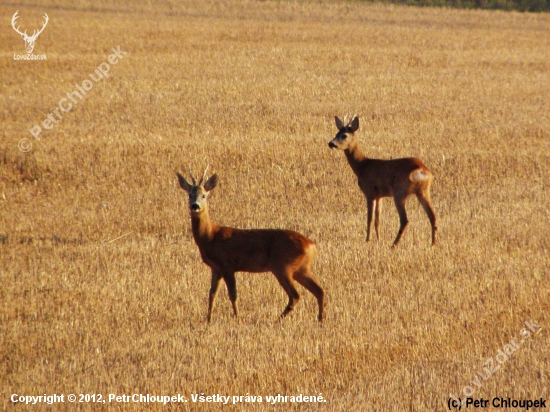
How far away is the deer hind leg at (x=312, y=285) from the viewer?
764cm

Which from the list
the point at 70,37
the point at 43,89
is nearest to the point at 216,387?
the point at 43,89

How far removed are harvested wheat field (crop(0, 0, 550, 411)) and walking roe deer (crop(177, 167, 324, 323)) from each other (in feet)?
1.16

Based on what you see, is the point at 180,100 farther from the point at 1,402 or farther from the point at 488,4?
the point at 488,4

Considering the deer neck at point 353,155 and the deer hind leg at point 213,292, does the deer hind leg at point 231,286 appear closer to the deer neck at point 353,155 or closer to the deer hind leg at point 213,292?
the deer hind leg at point 213,292

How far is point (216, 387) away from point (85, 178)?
902 centimetres

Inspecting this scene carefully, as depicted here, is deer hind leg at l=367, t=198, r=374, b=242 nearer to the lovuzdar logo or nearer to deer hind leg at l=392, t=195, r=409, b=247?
deer hind leg at l=392, t=195, r=409, b=247

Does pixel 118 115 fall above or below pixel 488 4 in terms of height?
below

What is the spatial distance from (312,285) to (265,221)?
4.33 meters

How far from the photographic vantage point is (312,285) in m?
7.75

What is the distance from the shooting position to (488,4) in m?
49.7

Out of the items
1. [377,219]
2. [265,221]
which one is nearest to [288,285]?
[377,219]

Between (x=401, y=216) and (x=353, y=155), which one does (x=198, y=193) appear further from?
(x=353, y=155)

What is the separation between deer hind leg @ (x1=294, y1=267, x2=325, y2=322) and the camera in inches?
301

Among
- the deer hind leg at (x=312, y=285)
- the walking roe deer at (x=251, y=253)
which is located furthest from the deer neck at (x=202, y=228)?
the deer hind leg at (x=312, y=285)
